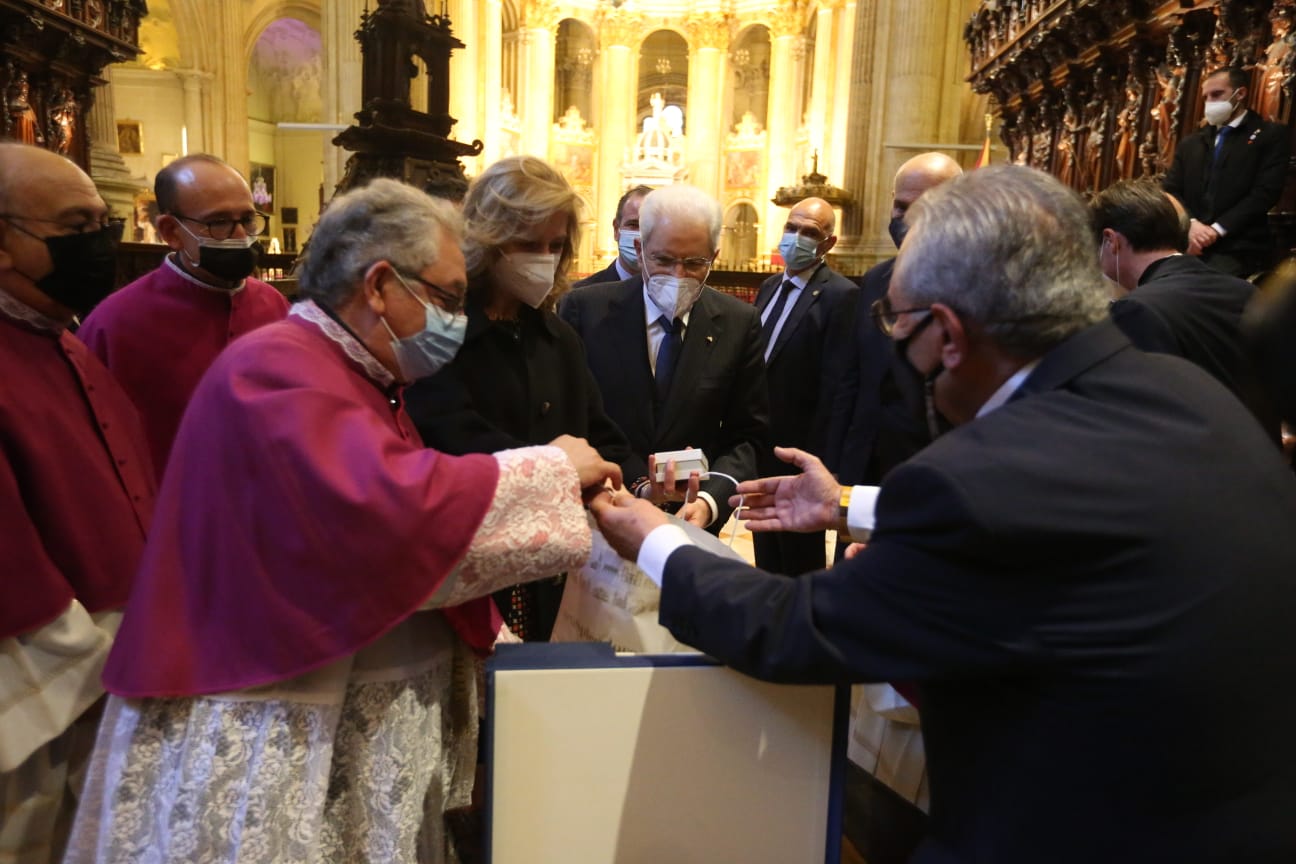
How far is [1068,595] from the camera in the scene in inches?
45.5

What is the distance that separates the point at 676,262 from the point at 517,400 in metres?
0.91

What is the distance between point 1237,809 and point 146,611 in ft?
5.21

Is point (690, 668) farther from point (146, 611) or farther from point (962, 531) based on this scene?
point (146, 611)

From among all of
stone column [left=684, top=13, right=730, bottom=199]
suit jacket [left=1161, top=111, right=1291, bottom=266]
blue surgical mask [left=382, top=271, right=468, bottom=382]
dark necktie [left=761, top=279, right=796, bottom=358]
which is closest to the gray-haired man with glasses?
blue surgical mask [left=382, top=271, right=468, bottom=382]

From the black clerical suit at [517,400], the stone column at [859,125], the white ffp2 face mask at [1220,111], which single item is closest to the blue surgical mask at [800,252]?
the black clerical suit at [517,400]

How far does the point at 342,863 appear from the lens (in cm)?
153

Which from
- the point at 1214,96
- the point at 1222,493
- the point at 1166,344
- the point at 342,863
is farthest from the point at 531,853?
the point at 1214,96

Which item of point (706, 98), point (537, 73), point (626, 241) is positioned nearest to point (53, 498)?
point (626, 241)

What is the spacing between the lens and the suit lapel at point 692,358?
2.79 metres

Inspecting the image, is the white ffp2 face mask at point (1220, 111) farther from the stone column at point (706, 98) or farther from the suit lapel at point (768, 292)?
the stone column at point (706, 98)

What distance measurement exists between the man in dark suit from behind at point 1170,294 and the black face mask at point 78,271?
102 inches

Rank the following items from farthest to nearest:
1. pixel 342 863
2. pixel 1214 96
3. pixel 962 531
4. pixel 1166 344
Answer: pixel 1214 96 < pixel 1166 344 < pixel 342 863 < pixel 962 531

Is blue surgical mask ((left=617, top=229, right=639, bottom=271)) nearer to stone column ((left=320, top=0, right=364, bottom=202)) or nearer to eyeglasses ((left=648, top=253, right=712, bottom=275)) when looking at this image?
eyeglasses ((left=648, top=253, right=712, bottom=275))

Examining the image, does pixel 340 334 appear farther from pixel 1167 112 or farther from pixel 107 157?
pixel 107 157
